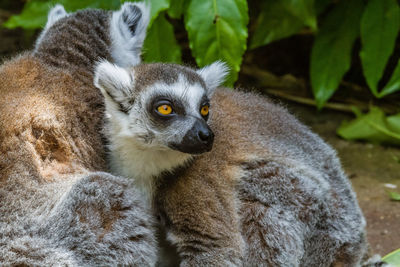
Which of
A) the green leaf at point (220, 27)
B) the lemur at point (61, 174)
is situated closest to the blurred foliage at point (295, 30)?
the green leaf at point (220, 27)

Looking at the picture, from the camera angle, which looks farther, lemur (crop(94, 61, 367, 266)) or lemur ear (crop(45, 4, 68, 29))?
lemur ear (crop(45, 4, 68, 29))

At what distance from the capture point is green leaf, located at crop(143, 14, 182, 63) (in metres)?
5.50

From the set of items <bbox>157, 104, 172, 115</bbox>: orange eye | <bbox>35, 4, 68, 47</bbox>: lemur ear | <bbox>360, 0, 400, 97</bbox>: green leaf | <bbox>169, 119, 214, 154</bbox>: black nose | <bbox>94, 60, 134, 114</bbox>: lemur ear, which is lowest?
<bbox>360, 0, 400, 97</bbox>: green leaf

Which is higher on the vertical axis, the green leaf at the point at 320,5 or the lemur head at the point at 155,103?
the lemur head at the point at 155,103

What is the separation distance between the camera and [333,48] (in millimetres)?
6613

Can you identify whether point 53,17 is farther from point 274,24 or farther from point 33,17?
point 274,24

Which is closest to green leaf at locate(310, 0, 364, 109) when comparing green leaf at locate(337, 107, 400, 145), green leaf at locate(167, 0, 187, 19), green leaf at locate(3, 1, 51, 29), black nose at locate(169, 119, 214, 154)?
green leaf at locate(337, 107, 400, 145)

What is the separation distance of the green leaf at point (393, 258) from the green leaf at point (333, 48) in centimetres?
236

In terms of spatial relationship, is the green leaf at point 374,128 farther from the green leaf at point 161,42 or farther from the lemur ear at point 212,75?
the lemur ear at point 212,75

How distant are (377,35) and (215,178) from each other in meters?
3.23

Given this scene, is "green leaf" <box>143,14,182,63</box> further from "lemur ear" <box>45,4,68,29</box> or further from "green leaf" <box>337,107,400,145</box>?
"green leaf" <box>337,107,400,145</box>

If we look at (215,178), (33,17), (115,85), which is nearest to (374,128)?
(215,178)

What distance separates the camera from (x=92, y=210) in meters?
3.39

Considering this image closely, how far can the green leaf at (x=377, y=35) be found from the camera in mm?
6117
